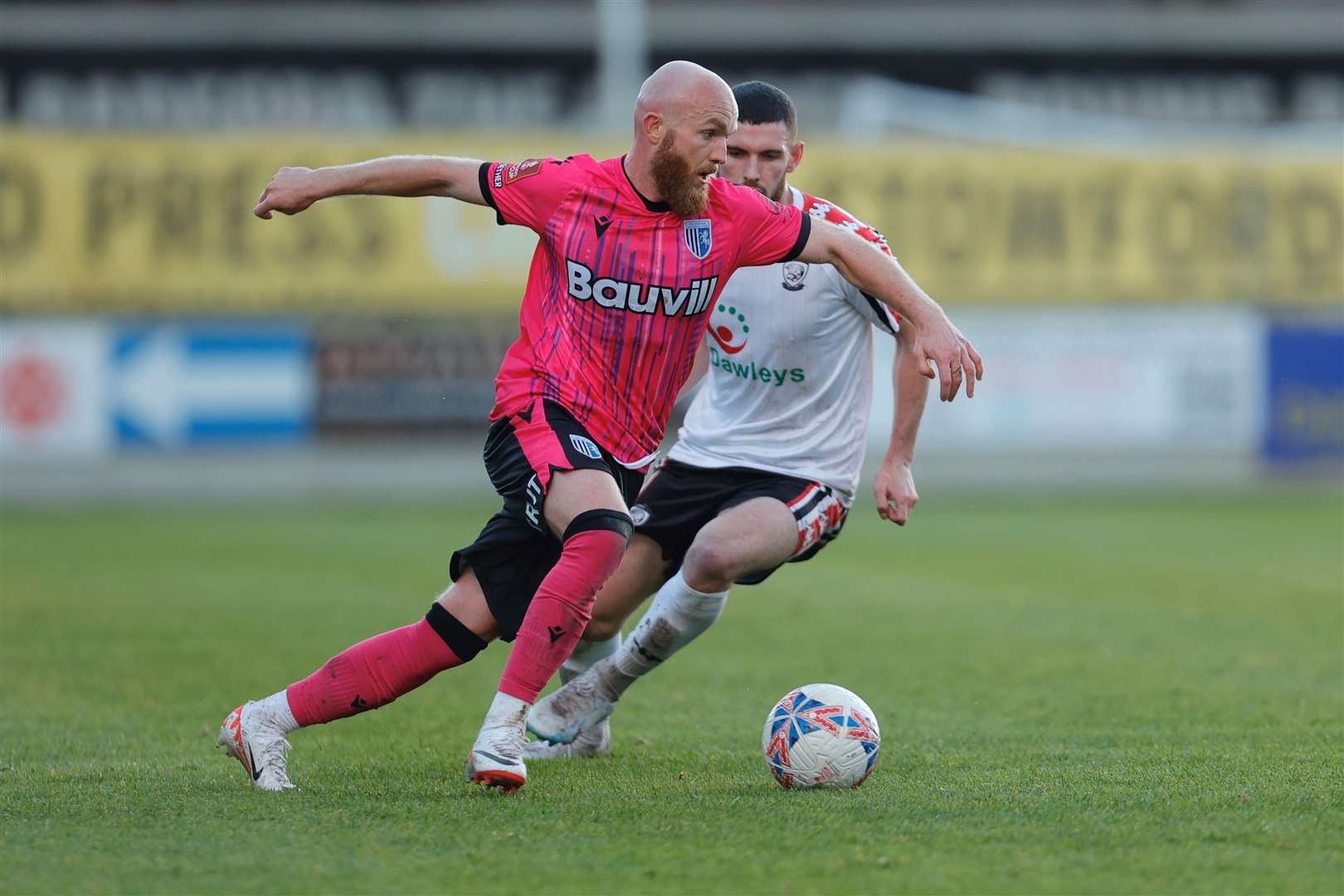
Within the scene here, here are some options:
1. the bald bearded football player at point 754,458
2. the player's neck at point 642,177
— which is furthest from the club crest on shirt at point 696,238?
the bald bearded football player at point 754,458

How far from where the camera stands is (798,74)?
35.8 metres

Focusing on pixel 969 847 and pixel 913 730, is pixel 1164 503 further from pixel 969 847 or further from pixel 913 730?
pixel 969 847

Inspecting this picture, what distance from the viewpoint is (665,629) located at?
5.89 metres

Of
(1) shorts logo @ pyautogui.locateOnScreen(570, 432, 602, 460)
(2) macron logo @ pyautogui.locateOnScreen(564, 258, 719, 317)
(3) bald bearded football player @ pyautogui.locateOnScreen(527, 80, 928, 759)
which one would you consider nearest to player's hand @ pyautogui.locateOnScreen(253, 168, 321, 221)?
(2) macron logo @ pyautogui.locateOnScreen(564, 258, 719, 317)

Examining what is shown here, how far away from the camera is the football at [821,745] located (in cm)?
511

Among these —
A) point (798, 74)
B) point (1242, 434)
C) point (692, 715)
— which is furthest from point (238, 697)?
point (798, 74)

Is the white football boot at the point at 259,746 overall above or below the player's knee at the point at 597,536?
below

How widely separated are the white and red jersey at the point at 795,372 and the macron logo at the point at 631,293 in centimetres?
104

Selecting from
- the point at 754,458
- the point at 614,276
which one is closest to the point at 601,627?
the point at 754,458

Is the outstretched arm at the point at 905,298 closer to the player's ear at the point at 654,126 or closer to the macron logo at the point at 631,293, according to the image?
the macron logo at the point at 631,293

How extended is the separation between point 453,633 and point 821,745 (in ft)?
3.67

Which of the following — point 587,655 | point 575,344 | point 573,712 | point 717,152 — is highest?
point 717,152

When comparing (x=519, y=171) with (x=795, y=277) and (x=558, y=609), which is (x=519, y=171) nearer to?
(x=558, y=609)

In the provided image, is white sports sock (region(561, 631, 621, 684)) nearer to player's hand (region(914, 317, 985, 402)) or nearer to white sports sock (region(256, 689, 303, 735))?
white sports sock (region(256, 689, 303, 735))
